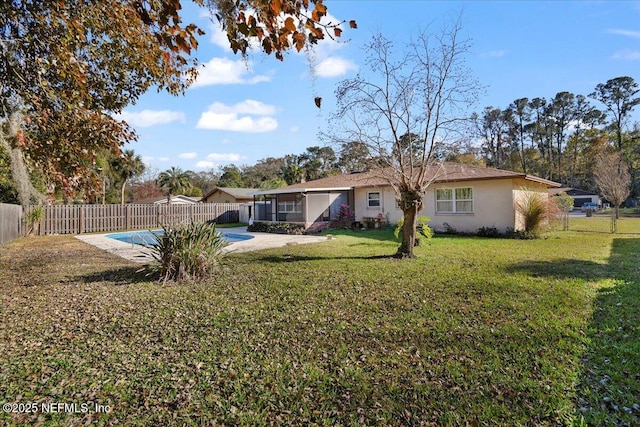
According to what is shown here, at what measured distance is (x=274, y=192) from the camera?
20.8 meters

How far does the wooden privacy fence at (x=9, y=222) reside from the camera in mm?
13560

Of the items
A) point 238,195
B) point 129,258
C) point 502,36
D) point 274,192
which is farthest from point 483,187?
point 238,195

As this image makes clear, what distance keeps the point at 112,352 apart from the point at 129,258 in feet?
25.4

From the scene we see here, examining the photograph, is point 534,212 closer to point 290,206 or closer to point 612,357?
point 612,357

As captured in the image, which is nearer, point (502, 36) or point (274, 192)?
point (502, 36)

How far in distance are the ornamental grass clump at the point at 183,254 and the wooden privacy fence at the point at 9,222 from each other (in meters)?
10.8

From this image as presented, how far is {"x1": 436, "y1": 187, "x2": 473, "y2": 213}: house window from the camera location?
1611cm

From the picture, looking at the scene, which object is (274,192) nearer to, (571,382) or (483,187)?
(483,187)

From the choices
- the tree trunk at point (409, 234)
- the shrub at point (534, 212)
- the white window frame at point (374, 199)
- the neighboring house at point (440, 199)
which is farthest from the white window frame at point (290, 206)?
the shrub at point (534, 212)

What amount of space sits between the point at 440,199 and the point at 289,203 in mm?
9118

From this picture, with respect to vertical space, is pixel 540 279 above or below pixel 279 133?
below

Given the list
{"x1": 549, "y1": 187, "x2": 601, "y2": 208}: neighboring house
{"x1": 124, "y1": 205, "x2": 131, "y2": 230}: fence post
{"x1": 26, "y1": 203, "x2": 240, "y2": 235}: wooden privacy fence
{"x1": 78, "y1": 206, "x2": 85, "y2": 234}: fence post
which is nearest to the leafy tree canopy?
{"x1": 26, "y1": 203, "x2": 240, "y2": 235}: wooden privacy fence

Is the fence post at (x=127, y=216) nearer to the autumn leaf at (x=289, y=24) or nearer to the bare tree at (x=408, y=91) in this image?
the bare tree at (x=408, y=91)

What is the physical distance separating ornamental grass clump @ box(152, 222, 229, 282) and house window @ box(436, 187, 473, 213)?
12.8 m
